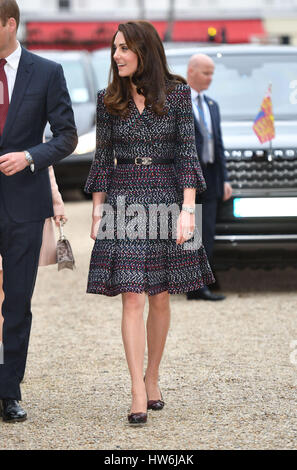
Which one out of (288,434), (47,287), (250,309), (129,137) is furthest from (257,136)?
(288,434)

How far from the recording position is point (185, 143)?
16.4ft

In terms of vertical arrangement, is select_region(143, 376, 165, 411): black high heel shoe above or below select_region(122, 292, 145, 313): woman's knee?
below

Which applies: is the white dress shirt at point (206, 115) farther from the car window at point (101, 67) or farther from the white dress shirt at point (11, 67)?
the car window at point (101, 67)

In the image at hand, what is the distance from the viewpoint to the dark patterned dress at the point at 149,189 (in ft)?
16.1

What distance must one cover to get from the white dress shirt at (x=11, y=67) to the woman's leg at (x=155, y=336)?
1.20 metres

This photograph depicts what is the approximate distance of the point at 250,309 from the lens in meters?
8.04

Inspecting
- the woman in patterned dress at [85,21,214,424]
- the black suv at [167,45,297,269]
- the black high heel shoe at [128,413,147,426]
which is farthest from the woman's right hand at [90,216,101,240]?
the black suv at [167,45,297,269]

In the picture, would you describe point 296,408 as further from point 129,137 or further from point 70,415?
point 129,137

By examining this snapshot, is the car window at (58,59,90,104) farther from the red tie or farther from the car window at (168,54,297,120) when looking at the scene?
the red tie

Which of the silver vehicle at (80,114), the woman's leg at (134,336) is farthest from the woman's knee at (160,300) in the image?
the silver vehicle at (80,114)

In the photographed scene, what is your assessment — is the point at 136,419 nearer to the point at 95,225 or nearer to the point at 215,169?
the point at 95,225

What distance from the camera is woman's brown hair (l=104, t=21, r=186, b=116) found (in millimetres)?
4891

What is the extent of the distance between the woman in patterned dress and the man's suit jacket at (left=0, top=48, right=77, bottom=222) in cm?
22
